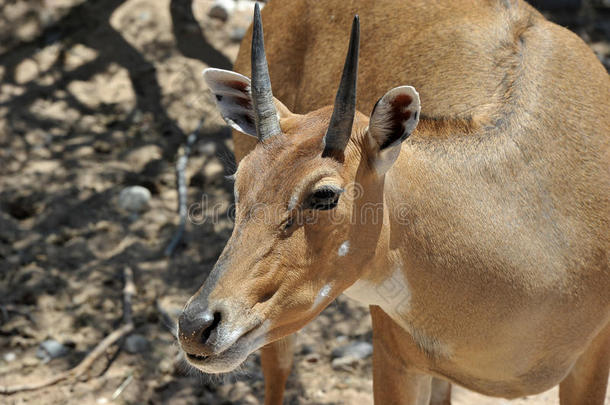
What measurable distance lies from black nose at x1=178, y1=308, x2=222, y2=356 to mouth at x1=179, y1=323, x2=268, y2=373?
0.18 feet

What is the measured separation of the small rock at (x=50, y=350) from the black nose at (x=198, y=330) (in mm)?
2797

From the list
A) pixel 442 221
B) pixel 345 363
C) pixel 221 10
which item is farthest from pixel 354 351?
pixel 221 10

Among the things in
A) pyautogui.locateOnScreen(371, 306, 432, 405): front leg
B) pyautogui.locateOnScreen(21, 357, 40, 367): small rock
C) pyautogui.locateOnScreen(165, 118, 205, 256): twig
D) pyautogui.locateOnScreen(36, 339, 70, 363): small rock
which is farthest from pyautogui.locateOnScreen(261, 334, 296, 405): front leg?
pyautogui.locateOnScreen(165, 118, 205, 256): twig

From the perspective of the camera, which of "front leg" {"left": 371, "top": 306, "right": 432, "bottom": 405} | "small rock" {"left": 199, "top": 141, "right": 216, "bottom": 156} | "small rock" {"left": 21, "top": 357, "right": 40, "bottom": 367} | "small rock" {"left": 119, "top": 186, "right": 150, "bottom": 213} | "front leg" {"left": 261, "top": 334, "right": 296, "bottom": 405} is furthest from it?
"small rock" {"left": 199, "top": 141, "right": 216, "bottom": 156}

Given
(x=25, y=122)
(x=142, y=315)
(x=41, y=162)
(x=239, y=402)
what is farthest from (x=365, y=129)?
(x=25, y=122)

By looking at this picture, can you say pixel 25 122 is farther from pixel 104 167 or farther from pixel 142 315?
pixel 142 315

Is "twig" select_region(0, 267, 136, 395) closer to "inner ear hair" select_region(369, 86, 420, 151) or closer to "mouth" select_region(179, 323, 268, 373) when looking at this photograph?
"mouth" select_region(179, 323, 268, 373)

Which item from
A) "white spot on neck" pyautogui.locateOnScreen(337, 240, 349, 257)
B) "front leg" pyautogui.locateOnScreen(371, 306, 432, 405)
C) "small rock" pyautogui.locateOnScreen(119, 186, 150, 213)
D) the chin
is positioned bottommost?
"small rock" pyautogui.locateOnScreen(119, 186, 150, 213)

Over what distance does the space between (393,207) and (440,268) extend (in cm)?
32

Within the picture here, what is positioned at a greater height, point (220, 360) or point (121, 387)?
point (220, 360)

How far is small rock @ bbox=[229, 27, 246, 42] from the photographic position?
7.84 m

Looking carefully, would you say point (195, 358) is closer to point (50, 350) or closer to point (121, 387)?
point (121, 387)

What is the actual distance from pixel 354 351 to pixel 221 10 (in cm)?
420

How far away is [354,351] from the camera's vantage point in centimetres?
538
